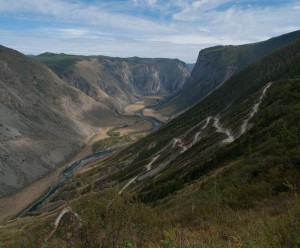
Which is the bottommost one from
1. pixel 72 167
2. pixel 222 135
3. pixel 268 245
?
pixel 72 167

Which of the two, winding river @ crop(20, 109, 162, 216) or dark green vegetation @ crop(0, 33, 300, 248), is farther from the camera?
winding river @ crop(20, 109, 162, 216)

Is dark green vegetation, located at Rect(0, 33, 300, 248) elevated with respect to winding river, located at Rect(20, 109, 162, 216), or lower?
elevated

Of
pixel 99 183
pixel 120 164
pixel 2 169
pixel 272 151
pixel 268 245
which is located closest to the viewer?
pixel 268 245

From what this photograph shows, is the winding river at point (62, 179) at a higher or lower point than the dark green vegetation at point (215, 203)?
lower

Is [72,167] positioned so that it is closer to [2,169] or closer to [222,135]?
[2,169]

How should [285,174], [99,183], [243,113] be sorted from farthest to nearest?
1. [99,183]
2. [243,113]
3. [285,174]

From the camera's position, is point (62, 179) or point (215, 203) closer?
point (215, 203)

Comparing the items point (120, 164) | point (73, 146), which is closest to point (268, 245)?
point (120, 164)

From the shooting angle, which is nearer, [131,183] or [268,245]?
[268,245]

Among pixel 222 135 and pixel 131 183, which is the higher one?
pixel 222 135

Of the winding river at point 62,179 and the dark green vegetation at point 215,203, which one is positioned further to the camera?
the winding river at point 62,179

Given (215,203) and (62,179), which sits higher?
(215,203)
